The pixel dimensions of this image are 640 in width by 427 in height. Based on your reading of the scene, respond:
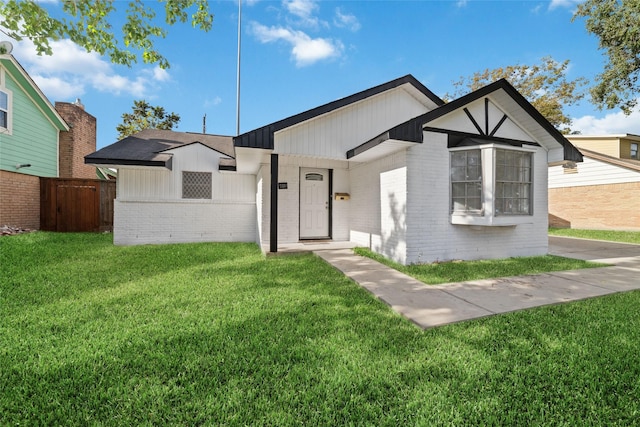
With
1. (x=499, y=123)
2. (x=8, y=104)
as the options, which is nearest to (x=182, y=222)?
(x=8, y=104)

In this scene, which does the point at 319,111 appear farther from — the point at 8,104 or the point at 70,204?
the point at 8,104

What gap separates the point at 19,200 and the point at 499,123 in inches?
600

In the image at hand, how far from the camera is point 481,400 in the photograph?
6.12 ft

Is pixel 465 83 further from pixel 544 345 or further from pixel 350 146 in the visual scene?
pixel 544 345

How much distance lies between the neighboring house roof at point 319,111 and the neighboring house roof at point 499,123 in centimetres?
125

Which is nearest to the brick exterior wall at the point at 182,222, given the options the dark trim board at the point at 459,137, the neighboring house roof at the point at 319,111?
the neighboring house roof at the point at 319,111

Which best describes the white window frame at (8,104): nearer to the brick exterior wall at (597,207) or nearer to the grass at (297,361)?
the grass at (297,361)

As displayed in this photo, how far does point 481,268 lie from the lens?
5664 millimetres

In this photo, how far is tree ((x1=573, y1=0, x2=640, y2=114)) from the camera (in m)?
9.33

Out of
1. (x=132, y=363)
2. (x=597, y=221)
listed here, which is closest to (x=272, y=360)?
(x=132, y=363)

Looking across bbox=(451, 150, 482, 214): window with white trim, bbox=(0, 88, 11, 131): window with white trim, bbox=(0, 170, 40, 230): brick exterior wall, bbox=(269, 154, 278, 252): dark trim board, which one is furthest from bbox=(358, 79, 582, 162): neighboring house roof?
bbox=(0, 88, 11, 131): window with white trim

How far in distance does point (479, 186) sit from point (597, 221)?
45.8 ft

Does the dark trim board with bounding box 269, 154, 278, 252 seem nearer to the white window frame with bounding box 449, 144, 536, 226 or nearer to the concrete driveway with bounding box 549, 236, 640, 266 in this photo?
the white window frame with bounding box 449, 144, 536, 226

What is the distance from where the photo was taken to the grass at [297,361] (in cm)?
177
